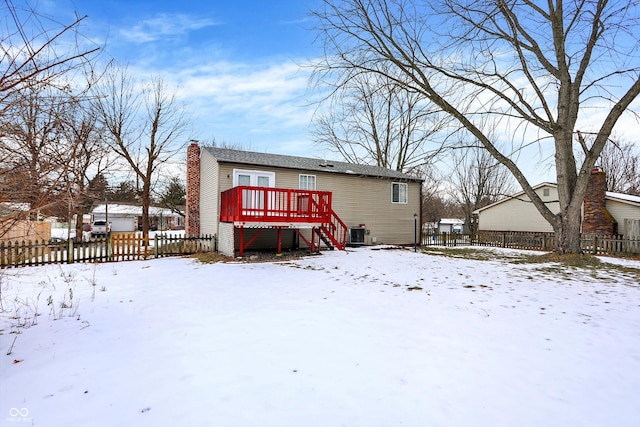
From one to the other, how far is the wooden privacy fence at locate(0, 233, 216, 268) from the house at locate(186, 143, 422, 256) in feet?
4.03

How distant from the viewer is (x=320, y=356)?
3582 mm

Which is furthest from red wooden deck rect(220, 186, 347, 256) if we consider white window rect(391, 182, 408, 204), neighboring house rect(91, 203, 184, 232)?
neighboring house rect(91, 203, 184, 232)

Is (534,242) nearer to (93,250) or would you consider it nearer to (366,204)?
(366,204)

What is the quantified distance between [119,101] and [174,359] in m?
20.4

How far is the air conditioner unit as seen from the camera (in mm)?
16391

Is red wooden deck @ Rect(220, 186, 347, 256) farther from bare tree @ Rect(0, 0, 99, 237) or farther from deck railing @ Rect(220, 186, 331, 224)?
bare tree @ Rect(0, 0, 99, 237)

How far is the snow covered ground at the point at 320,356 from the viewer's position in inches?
101

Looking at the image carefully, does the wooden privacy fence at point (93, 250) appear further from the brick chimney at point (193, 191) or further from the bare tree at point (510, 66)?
the bare tree at point (510, 66)

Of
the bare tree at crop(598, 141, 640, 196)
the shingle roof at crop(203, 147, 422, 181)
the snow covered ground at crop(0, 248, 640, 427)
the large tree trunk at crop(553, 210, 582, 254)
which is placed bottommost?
the snow covered ground at crop(0, 248, 640, 427)

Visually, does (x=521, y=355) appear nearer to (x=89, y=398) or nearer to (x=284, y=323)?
(x=284, y=323)

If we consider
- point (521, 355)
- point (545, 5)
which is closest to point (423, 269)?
point (521, 355)

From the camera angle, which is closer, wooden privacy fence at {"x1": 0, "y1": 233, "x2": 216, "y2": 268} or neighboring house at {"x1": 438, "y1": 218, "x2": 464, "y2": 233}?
wooden privacy fence at {"x1": 0, "y1": 233, "x2": 216, "y2": 268}

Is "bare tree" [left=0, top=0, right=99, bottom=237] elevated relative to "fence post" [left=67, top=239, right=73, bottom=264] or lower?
elevated

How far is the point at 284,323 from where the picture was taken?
15.3ft
